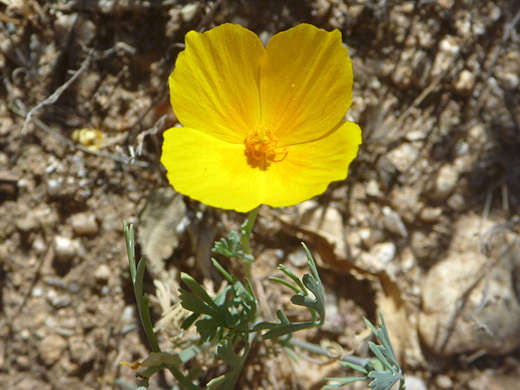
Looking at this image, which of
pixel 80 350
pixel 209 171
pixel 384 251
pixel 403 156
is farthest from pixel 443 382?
pixel 80 350

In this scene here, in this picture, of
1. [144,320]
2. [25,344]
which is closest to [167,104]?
[144,320]

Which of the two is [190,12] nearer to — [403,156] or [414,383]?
[403,156]

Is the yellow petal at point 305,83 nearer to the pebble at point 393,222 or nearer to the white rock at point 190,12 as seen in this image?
the white rock at point 190,12

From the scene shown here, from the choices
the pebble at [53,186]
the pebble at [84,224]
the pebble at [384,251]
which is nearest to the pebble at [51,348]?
the pebble at [84,224]

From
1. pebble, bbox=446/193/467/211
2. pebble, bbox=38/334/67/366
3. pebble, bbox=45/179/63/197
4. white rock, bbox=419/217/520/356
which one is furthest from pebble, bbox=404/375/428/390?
pebble, bbox=45/179/63/197

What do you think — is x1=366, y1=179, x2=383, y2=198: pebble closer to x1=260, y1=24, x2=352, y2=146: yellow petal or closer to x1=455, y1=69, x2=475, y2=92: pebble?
x1=455, y1=69, x2=475, y2=92: pebble

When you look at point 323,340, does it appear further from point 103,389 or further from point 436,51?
point 436,51
